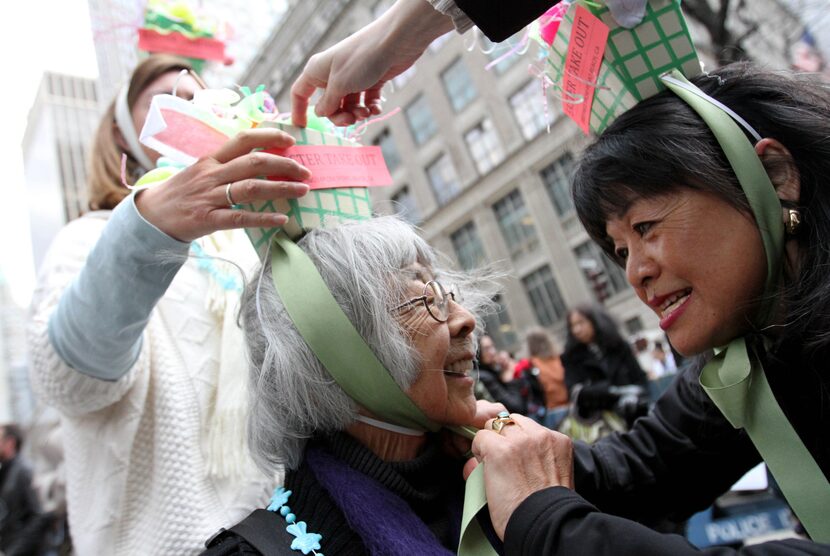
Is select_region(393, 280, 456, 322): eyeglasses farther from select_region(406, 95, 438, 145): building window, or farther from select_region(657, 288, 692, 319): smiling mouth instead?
select_region(406, 95, 438, 145): building window

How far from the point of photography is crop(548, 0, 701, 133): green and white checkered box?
141 centimetres

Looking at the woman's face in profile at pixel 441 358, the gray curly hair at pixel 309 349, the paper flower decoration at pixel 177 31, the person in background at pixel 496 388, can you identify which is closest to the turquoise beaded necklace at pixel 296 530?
the gray curly hair at pixel 309 349

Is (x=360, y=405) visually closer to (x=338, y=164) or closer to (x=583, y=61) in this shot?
(x=338, y=164)

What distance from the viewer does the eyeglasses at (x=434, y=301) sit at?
157cm

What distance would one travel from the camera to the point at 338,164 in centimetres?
167

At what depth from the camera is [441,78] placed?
89.7 ft

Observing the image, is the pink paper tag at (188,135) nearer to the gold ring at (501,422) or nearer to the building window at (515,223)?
the gold ring at (501,422)

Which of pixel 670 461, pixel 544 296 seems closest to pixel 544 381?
pixel 670 461

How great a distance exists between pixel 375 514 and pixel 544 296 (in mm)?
23756

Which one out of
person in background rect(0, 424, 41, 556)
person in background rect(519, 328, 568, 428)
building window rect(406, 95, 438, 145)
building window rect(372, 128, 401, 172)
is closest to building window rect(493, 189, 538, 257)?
building window rect(406, 95, 438, 145)

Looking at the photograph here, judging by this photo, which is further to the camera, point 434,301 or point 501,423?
point 434,301

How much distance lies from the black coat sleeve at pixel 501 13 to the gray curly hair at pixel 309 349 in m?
0.57

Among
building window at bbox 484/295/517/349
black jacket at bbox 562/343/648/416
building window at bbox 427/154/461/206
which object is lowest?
building window at bbox 484/295/517/349

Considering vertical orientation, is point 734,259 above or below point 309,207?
below
